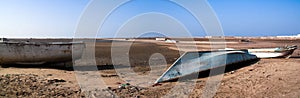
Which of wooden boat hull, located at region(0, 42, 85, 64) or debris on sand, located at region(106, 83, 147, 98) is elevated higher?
wooden boat hull, located at region(0, 42, 85, 64)

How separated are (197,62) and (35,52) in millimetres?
6635

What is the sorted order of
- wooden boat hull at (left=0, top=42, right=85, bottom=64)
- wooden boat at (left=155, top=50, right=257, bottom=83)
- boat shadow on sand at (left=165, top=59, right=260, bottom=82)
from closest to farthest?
wooden boat at (left=155, top=50, right=257, bottom=83) → boat shadow on sand at (left=165, top=59, right=260, bottom=82) → wooden boat hull at (left=0, top=42, right=85, bottom=64)

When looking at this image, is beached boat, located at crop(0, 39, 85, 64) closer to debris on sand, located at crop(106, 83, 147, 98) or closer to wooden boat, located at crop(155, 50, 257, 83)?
debris on sand, located at crop(106, 83, 147, 98)

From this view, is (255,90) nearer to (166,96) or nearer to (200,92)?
(200,92)

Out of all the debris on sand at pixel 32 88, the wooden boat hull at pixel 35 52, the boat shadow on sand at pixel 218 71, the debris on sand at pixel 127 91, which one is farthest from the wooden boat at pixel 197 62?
the wooden boat hull at pixel 35 52

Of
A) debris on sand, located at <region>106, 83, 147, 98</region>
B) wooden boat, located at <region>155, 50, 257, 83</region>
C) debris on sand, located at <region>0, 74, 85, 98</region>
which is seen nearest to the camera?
debris on sand, located at <region>0, 74, 85, 98</region>

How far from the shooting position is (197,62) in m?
8.55

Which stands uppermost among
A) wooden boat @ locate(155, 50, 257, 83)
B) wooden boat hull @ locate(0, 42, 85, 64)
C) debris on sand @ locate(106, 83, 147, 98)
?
wooden boat hull @ locate(0, 42, 85, 64)

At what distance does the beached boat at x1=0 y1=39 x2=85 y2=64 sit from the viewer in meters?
11.1

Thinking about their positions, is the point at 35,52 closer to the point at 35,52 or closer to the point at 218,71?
the point at 35,52

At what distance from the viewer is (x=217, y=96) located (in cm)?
621

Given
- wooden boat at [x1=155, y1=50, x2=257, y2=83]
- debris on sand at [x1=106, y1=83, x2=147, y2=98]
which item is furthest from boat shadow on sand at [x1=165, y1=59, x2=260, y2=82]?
debris on sand at [x1=106, y1=83, x2=147, y2=98]

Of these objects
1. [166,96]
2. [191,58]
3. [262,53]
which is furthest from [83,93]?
[262,53]

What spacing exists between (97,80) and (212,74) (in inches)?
134
